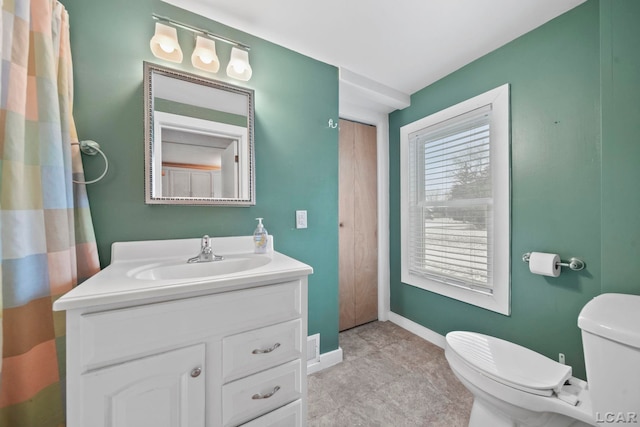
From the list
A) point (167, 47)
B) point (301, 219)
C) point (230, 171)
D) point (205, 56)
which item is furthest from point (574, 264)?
point (167, 47)

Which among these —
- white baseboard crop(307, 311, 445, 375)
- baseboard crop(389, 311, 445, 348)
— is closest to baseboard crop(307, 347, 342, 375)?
white baseboard crop(307, 311, 445, 375)

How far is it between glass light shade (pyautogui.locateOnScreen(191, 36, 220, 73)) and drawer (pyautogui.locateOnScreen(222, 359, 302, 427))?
1524mm

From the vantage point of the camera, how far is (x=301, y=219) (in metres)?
1.61

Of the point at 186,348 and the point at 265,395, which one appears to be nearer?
the point at 186,348

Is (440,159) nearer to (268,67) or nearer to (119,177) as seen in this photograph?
(268,67)

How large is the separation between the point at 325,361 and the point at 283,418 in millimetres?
840

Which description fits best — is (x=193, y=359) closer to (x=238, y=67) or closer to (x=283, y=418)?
(x=283, y=418)

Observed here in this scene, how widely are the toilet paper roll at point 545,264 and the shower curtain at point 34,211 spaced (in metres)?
2.26

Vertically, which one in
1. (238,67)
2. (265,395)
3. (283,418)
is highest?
(238,67)

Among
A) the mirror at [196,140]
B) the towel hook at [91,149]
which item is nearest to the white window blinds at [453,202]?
the mirror at [196,140]

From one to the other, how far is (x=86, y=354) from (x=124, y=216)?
690 mm

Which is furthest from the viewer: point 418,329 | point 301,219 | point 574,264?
point 418,329

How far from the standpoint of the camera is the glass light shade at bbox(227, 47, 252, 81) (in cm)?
135

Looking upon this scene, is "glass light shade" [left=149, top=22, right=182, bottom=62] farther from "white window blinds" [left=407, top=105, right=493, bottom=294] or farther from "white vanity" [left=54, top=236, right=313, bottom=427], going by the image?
"white window blinds" [left=407, top=105, right=493, bottom=294]
